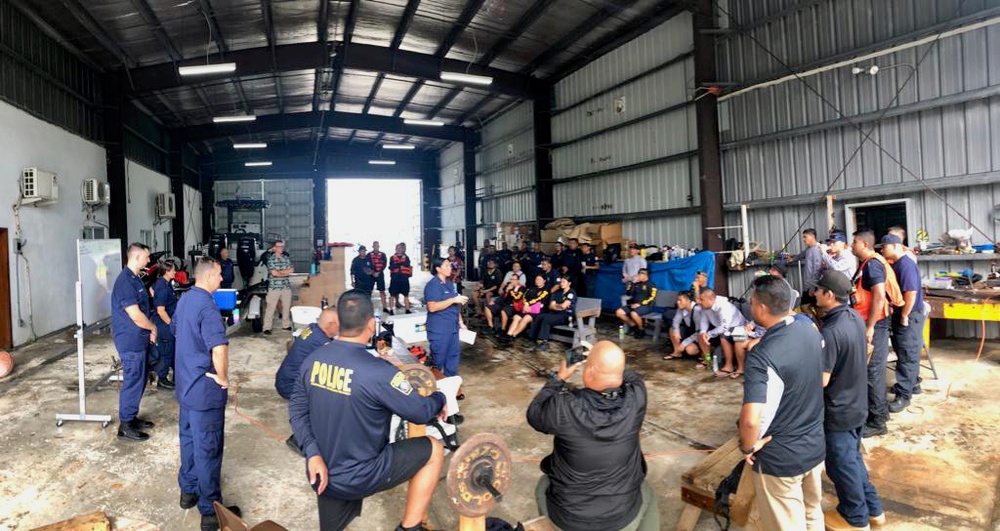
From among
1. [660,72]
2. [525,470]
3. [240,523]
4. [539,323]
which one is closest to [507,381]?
[539,323]

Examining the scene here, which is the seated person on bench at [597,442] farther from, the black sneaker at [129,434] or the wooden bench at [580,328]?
the wooden bench at [580,328]

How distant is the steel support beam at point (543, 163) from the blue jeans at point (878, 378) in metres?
10.3

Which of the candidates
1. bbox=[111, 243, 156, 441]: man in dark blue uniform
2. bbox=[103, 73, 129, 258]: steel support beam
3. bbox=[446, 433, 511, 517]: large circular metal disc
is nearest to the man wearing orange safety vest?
bbox=[446, 433, 511, 517]: large circular metal disc

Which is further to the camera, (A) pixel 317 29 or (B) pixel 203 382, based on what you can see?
(A) pixel 317 29

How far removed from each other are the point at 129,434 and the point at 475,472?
3.76m

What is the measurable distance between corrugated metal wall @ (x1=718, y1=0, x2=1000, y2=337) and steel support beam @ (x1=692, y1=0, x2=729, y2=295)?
22 cm

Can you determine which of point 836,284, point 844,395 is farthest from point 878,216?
point 844,395

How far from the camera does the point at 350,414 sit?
2.22 metres

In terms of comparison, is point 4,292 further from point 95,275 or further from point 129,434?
point 129,434

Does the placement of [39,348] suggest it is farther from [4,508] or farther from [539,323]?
[539,323]

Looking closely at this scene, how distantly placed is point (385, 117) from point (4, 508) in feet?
49.7

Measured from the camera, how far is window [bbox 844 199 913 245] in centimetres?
729

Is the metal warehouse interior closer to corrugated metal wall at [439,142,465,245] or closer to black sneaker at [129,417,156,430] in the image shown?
black sneaker at [129,417,156,430]

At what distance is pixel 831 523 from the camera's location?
2.87 meters
